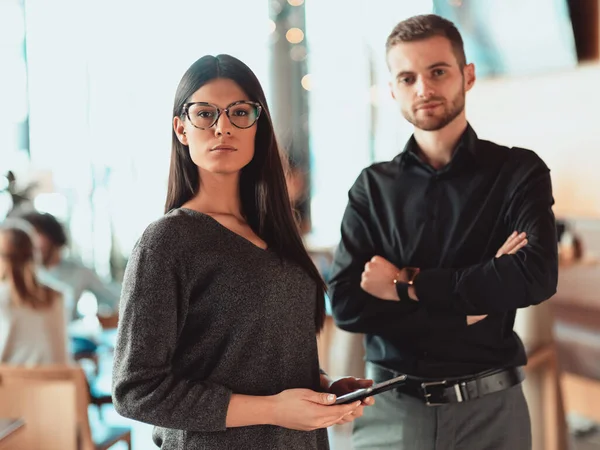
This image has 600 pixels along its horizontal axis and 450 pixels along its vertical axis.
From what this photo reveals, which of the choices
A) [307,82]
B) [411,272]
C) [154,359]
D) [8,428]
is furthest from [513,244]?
[307,82]

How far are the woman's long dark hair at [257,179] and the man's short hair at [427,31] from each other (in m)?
0.52

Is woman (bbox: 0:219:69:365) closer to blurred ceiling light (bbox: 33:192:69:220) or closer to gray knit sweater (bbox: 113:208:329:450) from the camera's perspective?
gray knit sweater (bbox: 113:208:329:450)

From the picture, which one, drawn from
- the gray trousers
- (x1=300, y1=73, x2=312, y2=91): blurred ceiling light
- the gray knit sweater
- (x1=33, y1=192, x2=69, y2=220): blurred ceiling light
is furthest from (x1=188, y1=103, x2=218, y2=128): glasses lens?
(x1=300, y1=73, x2=312, y2=91): blurred ceiling light

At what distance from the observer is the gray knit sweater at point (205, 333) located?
56.3 inches

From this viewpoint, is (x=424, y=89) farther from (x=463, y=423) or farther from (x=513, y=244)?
(x=463, y=423)

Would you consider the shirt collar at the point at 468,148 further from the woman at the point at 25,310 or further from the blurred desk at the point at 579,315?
the woman at the point at 25,310

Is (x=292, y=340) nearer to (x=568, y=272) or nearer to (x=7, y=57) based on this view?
(x=568, y=272)

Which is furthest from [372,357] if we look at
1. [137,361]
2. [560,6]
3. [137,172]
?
[137,172]

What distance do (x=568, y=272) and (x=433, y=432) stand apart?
1.92 meters

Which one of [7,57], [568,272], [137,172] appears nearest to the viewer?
[568,272]

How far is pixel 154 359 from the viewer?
1.43 m

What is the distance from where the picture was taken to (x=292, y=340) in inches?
62.8

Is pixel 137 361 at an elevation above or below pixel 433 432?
above

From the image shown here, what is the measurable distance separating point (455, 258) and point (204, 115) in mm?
786
